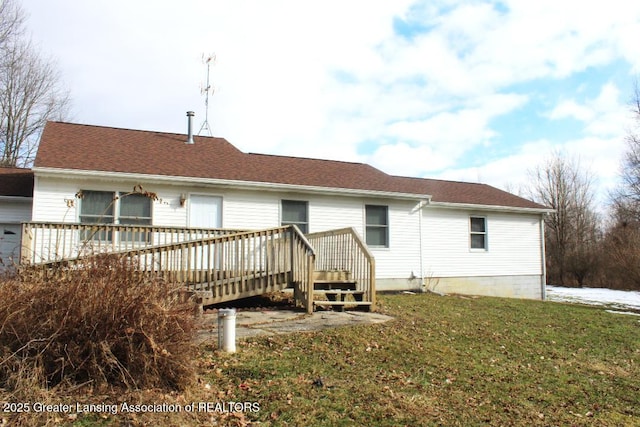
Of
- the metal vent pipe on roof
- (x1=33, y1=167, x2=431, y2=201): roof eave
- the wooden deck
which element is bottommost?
the wooden deck

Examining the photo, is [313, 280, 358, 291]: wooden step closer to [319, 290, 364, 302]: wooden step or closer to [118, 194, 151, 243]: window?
[319, 290, 364, 302]: wooden step

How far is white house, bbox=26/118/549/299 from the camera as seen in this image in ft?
39.1

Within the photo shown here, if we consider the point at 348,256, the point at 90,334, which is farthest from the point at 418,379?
the point at 348,256

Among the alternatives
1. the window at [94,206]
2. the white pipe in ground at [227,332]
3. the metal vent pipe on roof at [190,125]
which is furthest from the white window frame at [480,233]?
the white pipe in ground at [227,332]

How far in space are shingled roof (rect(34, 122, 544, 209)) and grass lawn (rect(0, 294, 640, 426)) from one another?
21.4ft

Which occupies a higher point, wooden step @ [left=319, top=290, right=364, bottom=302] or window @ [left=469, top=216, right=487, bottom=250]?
window @ [left=469, top=216, right=487, bottom=250]

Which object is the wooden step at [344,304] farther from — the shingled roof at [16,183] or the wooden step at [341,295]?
the shingled roof at [16,183]

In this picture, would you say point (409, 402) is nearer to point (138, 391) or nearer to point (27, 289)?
point (138, 391)

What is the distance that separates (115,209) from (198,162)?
280 centimetres

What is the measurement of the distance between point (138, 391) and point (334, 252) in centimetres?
785

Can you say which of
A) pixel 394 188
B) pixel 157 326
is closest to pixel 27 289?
pixel 157 326

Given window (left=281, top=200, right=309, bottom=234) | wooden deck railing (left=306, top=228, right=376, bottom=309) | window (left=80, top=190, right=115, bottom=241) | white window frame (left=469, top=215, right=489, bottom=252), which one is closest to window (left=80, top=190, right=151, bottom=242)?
window (left=80, top=190, right=115, bottom=241)

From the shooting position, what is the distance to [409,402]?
508 centimetres

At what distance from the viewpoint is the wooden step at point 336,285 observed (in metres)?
11.2
